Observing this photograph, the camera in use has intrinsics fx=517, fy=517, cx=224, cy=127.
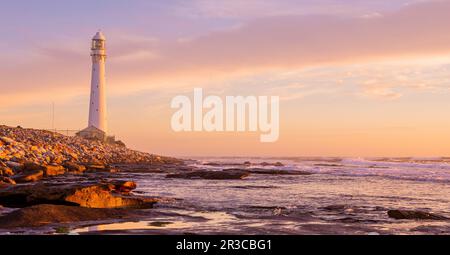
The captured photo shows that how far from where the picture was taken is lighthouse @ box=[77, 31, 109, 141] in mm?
66875

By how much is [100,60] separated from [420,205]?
183 feet

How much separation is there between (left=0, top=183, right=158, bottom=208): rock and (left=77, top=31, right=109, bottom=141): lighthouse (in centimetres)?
5283

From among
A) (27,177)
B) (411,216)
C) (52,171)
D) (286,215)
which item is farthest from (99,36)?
(411,216)

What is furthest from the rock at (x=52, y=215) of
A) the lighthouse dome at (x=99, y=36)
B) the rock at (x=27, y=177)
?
the lighthouse dome at (x=99, y=36)

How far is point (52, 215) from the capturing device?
38.5ft

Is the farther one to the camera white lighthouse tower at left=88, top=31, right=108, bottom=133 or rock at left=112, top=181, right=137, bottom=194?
white lighthouse tower at left=88, top=31, right=108, bottom=133

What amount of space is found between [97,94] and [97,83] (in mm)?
1435

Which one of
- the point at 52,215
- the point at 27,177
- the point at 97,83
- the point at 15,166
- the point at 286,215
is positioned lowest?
the point at 286,215

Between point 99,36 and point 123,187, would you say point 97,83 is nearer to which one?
point 99,36

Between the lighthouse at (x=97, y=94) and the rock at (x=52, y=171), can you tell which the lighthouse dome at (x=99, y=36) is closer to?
the lighthouse at (x=97, y=94)

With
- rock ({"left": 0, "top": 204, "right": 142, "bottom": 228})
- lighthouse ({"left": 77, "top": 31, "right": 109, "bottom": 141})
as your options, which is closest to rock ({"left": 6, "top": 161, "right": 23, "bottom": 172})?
rock ({"left": 0, "top": 204, "right": 142, "bottom": 228})

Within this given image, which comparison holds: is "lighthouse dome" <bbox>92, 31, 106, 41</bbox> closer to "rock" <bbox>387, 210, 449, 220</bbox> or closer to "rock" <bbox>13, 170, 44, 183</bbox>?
"rock" <bbox>13, 170, 44, 183</bbox>
